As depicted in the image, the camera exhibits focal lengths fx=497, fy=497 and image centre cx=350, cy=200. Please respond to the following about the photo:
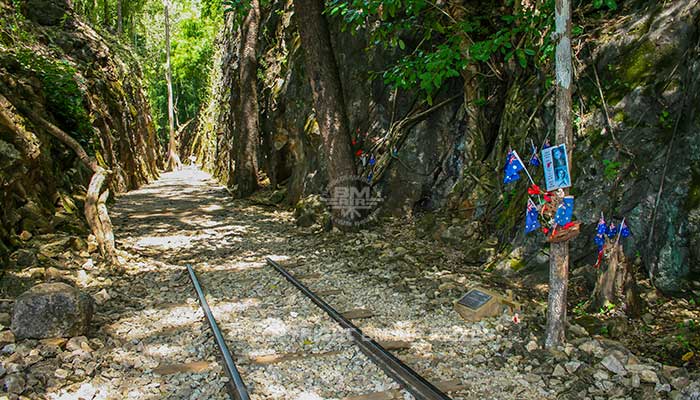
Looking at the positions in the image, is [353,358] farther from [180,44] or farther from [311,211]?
[180,44]

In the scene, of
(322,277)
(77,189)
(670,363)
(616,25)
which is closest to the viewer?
(670,363)

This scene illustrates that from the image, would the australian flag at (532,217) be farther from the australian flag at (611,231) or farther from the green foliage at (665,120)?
the green foliage at (665,120)

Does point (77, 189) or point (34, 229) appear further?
point (77, 189)

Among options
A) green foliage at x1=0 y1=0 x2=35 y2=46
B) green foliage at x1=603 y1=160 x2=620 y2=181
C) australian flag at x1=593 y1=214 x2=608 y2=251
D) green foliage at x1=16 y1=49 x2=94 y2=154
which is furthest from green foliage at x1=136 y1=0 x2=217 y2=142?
australian flag at x1=593 y1=214 x2=608 y2=251

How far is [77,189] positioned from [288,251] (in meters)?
4.52

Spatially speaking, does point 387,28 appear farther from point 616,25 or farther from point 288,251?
point 288,251

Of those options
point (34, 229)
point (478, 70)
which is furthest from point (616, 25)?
point (34, 229)

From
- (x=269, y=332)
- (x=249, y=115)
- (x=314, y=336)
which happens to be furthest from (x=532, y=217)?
(x=249, y=115)

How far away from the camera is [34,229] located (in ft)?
24.1

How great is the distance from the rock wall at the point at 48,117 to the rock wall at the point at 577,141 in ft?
16.9

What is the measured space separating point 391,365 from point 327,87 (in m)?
6.51

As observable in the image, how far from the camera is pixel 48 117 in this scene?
9.42m

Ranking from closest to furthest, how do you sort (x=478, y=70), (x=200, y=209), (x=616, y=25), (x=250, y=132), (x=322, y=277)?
(x=616, y=25)
(x=322, y=277)
(x=478, y=70)
(x=200, y=209)
(x=250, y=132)

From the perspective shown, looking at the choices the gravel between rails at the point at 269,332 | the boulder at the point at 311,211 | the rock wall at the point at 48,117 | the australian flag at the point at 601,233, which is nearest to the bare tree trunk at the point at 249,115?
the rock wall at the point at 48,117
